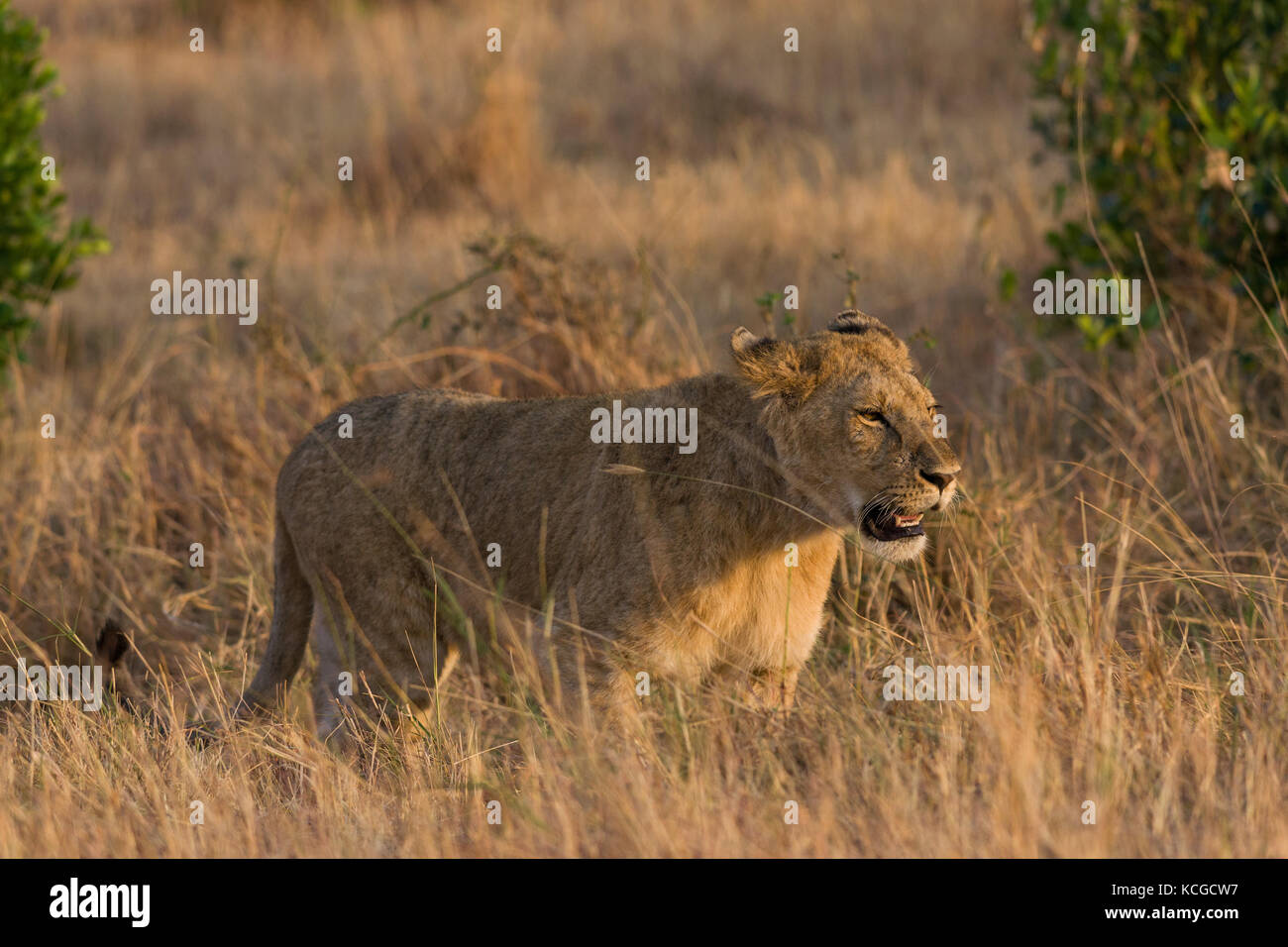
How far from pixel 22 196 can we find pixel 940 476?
5.37 metres

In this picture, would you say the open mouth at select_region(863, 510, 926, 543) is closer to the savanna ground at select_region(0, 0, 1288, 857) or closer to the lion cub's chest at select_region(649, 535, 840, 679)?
the lion cub's chest at select_region(649, 535, 840, 679)

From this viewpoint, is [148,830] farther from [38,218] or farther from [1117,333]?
[1117,333]

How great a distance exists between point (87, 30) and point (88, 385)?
12.7 m

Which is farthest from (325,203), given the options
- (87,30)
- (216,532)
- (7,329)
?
(87,30)

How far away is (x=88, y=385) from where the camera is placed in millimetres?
9352

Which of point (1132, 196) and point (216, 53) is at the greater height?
point (216, 53)

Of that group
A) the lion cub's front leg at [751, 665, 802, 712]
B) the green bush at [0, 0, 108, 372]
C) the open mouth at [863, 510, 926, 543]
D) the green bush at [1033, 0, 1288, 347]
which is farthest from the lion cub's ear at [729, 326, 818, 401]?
the green bush at [0, 0, 108, 372]

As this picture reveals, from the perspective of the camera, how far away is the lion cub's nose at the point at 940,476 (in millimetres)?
4109

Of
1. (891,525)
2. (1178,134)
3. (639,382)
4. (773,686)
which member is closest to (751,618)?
(773,686)

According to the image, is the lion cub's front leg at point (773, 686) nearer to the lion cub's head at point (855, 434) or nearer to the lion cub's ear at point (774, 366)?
the lion cub's head at point (855, 434)

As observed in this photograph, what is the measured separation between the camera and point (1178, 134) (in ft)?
25.9

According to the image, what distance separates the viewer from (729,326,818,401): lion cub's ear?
4.33 meters

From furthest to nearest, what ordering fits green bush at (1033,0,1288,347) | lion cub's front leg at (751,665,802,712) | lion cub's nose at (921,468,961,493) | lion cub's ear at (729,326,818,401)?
green bush at (1033,0,1288,347), lion cub's front leg at (751,665,802,712), lion cub's ear at (729,326,818,401), lion cub's nose at (921,468,961,493)

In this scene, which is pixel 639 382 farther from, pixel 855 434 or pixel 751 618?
pixel 855 434
